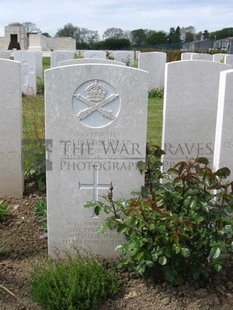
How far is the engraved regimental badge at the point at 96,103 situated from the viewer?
3.03 metres

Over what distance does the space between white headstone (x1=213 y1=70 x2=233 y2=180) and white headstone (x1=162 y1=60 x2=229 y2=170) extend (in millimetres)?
812

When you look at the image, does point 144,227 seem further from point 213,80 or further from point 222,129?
point 213,80

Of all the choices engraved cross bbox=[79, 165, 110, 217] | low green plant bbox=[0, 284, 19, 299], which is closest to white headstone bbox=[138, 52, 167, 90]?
engraved cross bbox=[79, 165, 110, 217]

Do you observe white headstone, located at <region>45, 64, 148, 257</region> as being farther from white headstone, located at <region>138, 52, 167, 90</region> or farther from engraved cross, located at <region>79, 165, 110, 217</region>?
white headstone, located at <region>138, 52, 167, 90</region>

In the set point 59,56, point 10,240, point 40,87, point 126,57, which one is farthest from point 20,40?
point 10,240

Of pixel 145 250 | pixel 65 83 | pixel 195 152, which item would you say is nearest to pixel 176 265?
pixel 145 250

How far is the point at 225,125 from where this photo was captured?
3.31 m

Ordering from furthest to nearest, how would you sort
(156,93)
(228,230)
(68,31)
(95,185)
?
(68,31) → (156,93) → (95,185) → (228,230)

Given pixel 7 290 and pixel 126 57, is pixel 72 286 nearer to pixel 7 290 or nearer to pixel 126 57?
pixel 7 290

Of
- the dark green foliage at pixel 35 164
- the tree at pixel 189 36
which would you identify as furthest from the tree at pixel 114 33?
the dark green foliage at pixel 35 164

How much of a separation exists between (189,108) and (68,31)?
59.2 m

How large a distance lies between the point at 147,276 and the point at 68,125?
1.18 metres

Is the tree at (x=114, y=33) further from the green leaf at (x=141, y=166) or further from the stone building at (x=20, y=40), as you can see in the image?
the green leaf at (x=141, y=166)

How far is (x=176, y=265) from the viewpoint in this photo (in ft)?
9.34
